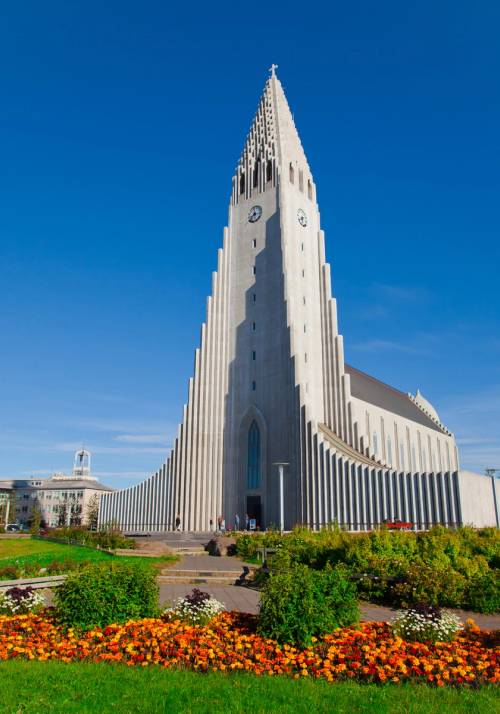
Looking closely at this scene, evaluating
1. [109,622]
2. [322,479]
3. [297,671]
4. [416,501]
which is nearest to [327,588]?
[297,671]

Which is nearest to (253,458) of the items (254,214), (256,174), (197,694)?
(254,214)

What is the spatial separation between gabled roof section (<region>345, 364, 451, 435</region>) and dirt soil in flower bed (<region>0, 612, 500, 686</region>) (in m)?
45.7

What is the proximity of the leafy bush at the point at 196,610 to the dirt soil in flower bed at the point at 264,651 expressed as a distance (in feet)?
0.83

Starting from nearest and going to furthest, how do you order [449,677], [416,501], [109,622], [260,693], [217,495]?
[260,693] → [449,677] → [109,622] → [416,501] → [217,495]

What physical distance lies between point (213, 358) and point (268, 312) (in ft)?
21.6

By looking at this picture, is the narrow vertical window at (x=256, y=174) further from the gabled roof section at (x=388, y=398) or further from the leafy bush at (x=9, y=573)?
the leafy bush at (x=9, y=573)

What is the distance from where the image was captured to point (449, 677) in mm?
6902

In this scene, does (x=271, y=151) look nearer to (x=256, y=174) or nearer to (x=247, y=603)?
(x=256, y=174)

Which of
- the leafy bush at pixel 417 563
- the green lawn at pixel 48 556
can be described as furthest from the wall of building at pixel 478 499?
the green lawn at pixel 48 556

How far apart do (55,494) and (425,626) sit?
10983 cm

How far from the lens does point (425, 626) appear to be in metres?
8.41

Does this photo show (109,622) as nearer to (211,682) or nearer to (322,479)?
(211,682)

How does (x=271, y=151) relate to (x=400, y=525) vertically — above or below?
above

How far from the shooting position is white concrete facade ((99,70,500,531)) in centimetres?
4031
